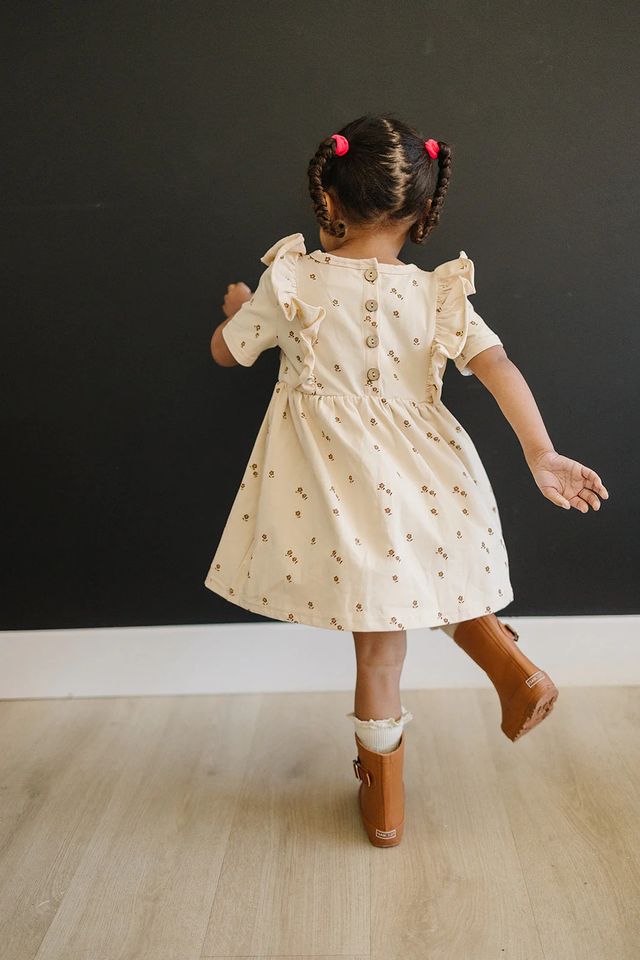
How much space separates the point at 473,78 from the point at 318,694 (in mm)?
1343

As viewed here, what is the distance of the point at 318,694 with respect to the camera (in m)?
1.98

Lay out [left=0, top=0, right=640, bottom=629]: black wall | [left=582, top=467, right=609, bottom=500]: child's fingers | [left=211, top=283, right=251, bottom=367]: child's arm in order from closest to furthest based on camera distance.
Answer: [left=582, top=467, right=609, bottom=500]: child's fingers < [left=211, top=283, right=251, bottom=367]: child's arm < [left=0, top=0, right=640, bottom=629]: black wall

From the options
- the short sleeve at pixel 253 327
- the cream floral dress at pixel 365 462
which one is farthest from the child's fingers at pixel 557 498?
the short sleeve at pixel 253 327

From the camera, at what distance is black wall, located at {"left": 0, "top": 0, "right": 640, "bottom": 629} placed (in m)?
1.75

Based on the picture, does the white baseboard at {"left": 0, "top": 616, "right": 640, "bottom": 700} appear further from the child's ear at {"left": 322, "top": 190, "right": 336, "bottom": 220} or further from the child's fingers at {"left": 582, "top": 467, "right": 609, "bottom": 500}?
the child's ear at {"left": 322, "top": 190, "right": 336, "bottom": 220}

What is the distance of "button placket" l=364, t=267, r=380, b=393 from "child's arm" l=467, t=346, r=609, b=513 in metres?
0.18

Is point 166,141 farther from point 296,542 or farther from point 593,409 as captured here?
point 593,409

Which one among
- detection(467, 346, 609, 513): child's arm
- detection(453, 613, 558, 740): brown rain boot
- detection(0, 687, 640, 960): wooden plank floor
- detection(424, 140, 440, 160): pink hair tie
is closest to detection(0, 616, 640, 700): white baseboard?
detection(0, 687, 640, 960): wooden plank floor

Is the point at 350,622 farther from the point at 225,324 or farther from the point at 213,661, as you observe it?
the point at 213,661

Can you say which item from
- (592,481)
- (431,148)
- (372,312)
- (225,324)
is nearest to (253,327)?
(225,324)

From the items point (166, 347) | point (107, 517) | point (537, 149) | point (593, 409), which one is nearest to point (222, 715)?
point (107, 517)

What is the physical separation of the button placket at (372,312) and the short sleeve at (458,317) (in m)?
0.11

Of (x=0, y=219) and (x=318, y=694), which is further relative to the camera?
(x=318, y=694)

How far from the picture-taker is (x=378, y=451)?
1.44 m
